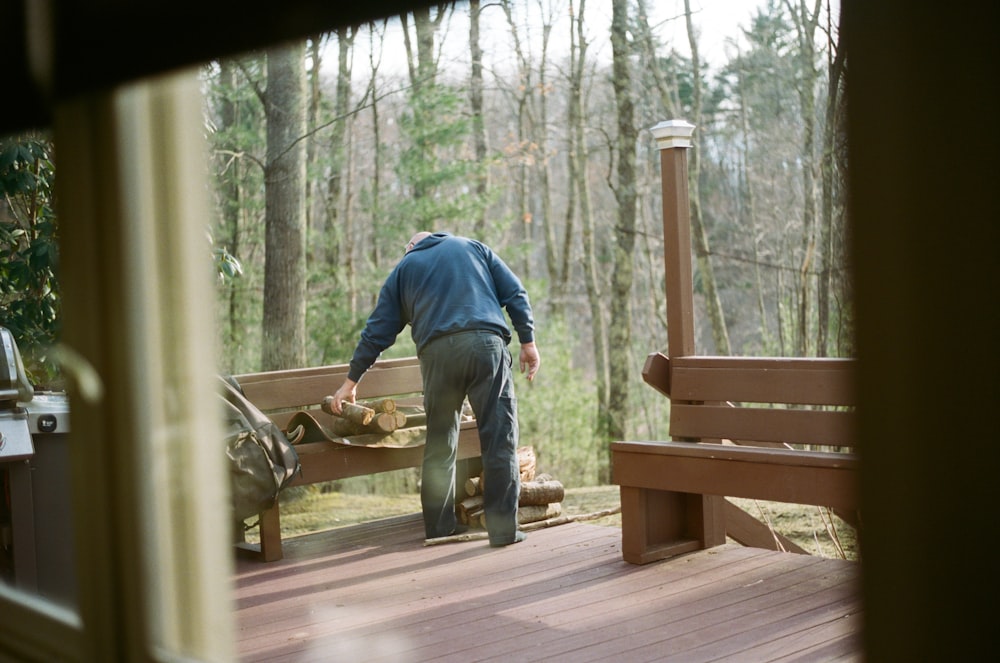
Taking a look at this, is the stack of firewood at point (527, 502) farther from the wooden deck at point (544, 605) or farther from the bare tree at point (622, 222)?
the bare tree at point (622, 222)

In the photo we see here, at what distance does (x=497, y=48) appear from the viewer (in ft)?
41.8

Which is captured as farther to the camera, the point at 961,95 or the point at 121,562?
the point at 121,562

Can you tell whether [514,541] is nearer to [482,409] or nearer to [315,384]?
[482,409]

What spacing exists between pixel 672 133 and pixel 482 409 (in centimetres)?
167

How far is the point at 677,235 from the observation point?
5004mm

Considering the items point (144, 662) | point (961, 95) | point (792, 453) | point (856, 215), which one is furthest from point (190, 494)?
point (792, 453)

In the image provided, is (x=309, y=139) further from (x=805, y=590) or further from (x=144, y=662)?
(x=144, y=662)

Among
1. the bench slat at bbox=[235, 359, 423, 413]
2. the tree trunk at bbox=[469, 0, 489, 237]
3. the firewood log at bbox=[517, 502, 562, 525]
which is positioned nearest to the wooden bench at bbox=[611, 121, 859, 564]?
the firewood log at bbox=[517, 502, 562, 525]

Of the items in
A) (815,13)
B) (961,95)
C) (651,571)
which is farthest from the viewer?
(815,13)

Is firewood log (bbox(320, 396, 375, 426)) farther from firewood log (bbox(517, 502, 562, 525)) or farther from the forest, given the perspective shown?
the forest

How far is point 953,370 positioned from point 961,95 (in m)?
0.22

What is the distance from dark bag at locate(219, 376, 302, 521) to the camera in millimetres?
4574

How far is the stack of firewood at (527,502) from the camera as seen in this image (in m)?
5.39

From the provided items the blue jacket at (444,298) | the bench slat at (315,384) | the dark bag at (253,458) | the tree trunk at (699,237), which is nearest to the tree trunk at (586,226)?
the tree trunk at (699,237)
